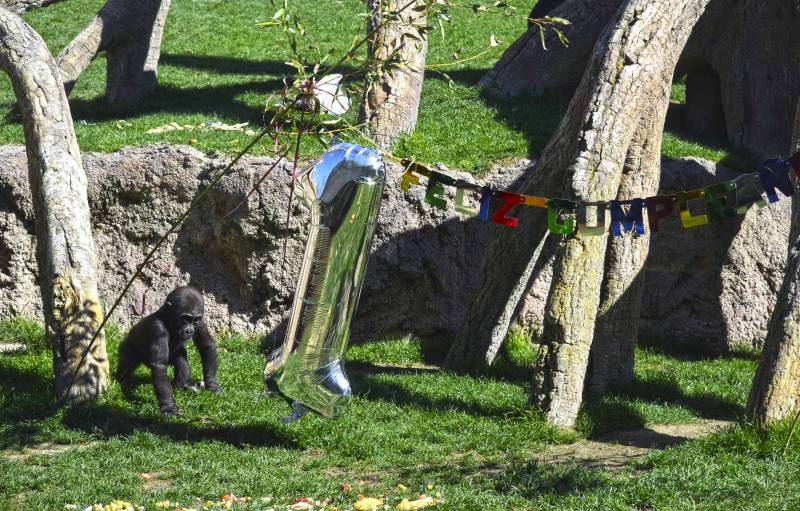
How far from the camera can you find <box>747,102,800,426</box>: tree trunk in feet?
19.5

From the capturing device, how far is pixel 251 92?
12.1 metres

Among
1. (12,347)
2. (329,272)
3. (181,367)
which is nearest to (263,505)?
(329,272)

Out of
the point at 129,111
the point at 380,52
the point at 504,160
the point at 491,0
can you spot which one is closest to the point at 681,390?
the point at 504,160

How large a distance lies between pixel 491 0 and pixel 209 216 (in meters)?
10.7

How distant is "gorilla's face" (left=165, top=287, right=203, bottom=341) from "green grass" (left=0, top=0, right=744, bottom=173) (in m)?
2.39

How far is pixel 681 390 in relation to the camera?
8148 mm

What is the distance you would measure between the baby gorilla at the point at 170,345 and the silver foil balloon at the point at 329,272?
2.11 meters

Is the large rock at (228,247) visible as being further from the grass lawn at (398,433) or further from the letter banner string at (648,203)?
the letter banner string at (648,203)

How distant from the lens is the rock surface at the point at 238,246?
899cm

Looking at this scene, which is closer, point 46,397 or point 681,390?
point 46,397

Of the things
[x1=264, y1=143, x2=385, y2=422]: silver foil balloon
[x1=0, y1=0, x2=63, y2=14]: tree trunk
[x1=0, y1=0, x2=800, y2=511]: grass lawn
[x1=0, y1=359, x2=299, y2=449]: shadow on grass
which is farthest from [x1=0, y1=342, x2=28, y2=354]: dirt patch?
[x1=264, y1=143, x2=385, y2=422]: silver foil balloon

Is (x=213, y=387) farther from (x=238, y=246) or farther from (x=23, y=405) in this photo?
(x=238, y=246)

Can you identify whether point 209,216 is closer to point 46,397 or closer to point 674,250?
point 46,397

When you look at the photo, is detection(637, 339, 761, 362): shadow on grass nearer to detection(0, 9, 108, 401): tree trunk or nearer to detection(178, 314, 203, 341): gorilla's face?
detection(178, 314, 203, 341): gorilla's face
